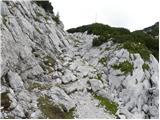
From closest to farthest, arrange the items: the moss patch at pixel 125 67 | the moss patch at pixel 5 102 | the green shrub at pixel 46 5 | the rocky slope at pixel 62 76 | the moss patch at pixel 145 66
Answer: the moss patch at pixel 5 102 → the rocky slope at pixel 62 76 → the moss patch at pixel 125 67 → the moss patch at pixel 145 66 → the green shrub at pixel 46 5

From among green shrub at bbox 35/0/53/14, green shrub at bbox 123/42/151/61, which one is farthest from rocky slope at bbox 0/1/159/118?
green shrub at bbox 35/0/53/14

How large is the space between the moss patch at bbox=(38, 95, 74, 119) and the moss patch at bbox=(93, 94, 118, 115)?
3.18 metres

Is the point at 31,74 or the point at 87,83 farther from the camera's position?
the point at 87,83

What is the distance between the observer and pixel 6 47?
979 inches

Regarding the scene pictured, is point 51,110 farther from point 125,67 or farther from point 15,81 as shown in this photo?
point 125,67

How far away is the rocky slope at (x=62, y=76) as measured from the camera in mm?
22500

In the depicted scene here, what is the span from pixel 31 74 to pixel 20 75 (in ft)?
3.86

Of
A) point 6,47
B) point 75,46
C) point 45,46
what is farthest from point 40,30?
point 6,47

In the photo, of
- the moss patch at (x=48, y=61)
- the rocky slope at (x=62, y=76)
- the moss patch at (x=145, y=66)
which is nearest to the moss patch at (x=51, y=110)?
the rocky slope at (x=62, y=76)

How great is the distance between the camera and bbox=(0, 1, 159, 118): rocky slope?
22.5 metres

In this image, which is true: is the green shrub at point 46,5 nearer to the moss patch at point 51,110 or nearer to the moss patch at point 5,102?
the moss patch at point 51,110

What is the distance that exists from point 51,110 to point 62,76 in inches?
223

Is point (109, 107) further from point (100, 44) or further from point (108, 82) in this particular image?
point (100, 44)

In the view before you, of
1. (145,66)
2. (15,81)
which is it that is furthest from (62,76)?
(145,66)
